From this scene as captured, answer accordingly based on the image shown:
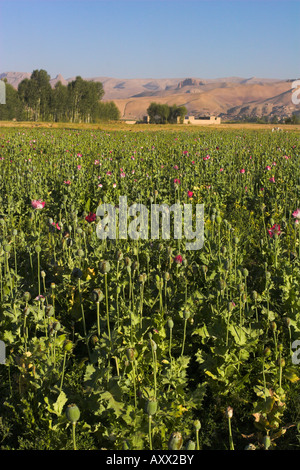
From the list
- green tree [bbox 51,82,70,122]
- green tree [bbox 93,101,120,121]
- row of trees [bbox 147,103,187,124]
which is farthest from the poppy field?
row of trees [bbox 147,103,187,124]

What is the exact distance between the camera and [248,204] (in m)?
7.76

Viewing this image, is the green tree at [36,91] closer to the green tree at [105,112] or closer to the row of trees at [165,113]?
the green tree at [105,112]

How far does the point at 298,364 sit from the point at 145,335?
1094 millimetres

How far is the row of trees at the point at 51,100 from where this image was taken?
71875mm

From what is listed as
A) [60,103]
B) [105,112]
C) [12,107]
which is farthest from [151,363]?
[105,112]

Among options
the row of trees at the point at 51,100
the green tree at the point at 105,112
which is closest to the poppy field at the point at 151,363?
the row of trees at the point at 51,100

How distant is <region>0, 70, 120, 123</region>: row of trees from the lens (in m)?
71.9

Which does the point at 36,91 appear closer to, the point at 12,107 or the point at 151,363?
the point at 12,107

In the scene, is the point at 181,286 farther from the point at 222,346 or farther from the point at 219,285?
the point at 222,346

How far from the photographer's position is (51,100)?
7469 cm

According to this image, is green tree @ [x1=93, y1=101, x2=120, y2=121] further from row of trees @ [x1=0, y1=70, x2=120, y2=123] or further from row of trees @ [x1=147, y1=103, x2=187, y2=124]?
row of trees @ [x1=147, y1=103, x2=187, y2=124]

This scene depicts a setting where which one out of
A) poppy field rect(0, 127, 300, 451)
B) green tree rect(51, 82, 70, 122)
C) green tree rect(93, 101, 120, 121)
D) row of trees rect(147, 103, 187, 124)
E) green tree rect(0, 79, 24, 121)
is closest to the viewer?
poppy field rect(0, 127, 300, 451)

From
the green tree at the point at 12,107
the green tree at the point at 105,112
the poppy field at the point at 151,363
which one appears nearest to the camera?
the poppy field at the point at 151,363
